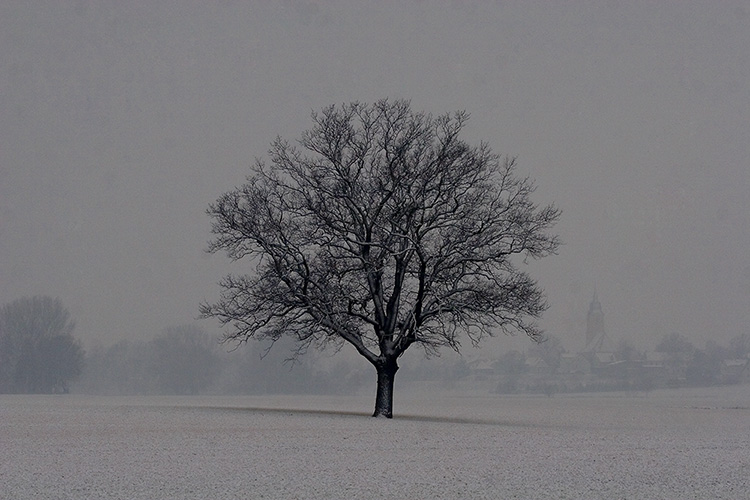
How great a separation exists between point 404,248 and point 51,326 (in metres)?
81.6

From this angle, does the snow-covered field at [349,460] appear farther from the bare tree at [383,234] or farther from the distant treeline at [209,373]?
the distant treeline at [209,373]

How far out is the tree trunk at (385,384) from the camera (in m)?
38.6

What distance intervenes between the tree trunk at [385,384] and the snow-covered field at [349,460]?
3.21 m

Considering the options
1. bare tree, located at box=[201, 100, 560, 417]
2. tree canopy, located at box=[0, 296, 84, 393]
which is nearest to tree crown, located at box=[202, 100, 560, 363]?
bare tree, located at box=[201, 100, 560, 417]

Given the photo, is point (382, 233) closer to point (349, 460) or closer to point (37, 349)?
point (349, 460)

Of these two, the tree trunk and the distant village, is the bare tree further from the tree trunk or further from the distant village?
the distant village

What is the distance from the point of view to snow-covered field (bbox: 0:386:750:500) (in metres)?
17.6

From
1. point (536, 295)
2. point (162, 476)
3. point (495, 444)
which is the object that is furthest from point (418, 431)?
point (162, 476)

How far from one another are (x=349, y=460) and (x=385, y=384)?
664 inches

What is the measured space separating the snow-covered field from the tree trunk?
321cm

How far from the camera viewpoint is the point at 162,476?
1853 centimetres

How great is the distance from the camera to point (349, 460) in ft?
72.1

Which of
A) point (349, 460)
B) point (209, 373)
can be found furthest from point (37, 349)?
point (349, 460)

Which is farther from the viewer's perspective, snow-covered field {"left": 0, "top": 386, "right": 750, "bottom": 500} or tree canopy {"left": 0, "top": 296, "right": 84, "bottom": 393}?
tree canopy {"left": 0, "top": 296, "right": 84, "bottom": 393}
